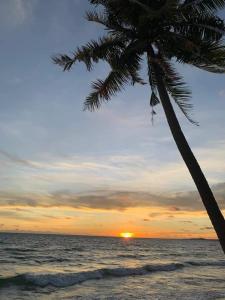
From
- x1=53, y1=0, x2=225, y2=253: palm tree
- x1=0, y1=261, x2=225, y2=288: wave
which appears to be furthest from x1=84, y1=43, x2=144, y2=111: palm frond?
x1=0, y1=261, x2=225, y2=288: wave

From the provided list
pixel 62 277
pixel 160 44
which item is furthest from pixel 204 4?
pixel 62 277

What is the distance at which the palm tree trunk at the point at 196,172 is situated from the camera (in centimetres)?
825

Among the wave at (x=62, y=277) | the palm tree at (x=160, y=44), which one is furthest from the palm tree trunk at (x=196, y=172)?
the wave at (x=62, y=277)

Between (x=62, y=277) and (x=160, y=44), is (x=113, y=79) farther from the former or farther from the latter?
(x=62, y=277)

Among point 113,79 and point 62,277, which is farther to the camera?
point 62,277

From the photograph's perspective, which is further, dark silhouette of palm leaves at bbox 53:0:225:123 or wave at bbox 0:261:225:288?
wave at bbox 0:261:225:288

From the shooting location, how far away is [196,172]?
29.1ft

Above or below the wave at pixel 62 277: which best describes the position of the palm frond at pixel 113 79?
above

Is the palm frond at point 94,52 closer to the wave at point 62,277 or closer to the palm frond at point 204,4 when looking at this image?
the palm frond at point 204,4

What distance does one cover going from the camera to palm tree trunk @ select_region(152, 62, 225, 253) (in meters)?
8.25

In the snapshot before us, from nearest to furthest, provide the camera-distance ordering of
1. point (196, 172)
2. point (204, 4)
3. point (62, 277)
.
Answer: point (196, 172)
point (204, 4)
point (62, 277)

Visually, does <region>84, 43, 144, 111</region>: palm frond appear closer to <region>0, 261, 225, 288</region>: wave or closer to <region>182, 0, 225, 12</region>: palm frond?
<region>182, 0, 225, 12</region>: palm frond

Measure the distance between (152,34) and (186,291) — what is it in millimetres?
22013

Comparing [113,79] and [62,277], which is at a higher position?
[113,79]
